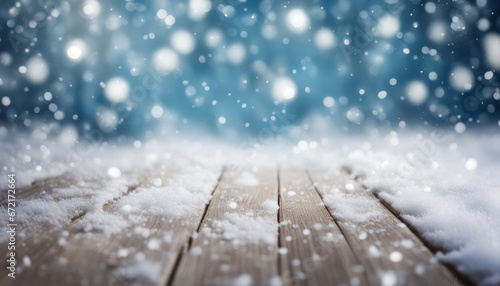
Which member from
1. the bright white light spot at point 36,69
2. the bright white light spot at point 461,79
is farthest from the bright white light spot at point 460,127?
the bright white light spot at point 36,69

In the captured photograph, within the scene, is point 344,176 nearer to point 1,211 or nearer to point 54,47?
point 1,211

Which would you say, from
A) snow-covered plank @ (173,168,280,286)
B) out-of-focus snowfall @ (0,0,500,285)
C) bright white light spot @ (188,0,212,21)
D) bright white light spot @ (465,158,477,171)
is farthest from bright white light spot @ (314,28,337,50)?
snow-covered plank @ (173,168,280,286)

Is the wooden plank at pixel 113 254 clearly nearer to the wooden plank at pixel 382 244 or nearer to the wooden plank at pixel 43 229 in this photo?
the wooden plank at pixel 43 229

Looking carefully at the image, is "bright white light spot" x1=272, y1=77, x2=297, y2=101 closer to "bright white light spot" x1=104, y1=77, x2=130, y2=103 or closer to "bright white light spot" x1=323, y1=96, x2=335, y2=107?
"bright white light spot" x1=323, y1=96, x2=335, y2=107

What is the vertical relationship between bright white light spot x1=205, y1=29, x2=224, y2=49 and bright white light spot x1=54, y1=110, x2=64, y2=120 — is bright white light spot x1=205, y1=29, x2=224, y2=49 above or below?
above

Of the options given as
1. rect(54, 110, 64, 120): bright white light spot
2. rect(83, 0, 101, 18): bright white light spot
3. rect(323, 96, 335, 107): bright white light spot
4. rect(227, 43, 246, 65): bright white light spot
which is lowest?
rect(54, 110, 64, 120): bright white light spot

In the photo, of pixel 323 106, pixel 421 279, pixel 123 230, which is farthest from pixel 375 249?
pixel 323 106

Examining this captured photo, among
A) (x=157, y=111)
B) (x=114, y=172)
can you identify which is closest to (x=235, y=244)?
(x=114, y=172)
